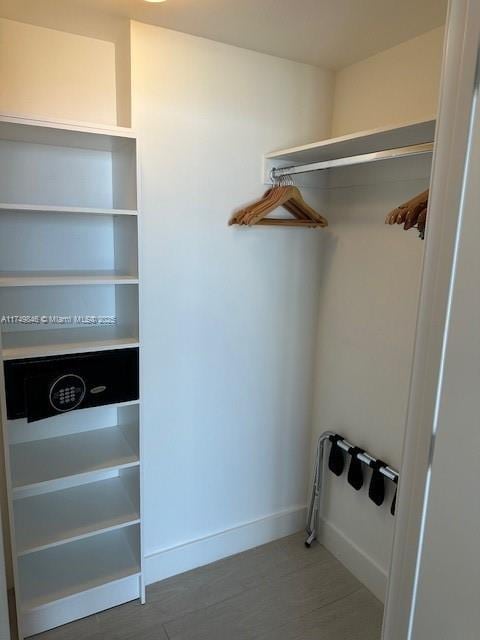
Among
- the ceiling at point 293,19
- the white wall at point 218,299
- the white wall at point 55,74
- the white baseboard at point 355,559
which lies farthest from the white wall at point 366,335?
the white wall at point 55,74

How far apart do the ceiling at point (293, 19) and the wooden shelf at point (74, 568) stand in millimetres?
2227

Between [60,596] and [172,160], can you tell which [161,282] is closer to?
[172,160]

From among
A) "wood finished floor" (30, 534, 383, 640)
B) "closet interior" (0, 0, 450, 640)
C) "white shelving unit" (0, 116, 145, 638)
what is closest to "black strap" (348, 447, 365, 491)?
"closet interior" (0, 0, 450, 640)

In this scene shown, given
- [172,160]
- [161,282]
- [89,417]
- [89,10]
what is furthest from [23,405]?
[89,10]

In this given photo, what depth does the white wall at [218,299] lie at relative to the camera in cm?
196

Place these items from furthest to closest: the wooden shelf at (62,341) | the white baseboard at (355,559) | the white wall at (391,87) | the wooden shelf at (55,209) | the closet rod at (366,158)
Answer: the white baseboard at (355,559), the white wall at (391,87), the wooden shelf at (62,341), the wooden shelf at (55,209), the closet rod at (366,158)

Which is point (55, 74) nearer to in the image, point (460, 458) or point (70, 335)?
point (70, 335)

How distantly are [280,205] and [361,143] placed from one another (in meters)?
0.47

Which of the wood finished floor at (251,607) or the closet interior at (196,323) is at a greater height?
the closet interior at (196,323)

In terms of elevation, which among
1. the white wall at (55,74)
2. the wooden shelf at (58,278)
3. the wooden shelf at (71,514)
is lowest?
the wooden shelf at (71,514)

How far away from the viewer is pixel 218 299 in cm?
218

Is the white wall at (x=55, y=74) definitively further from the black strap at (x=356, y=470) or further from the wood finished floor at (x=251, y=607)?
the wood finished floor at (x=251, y=607)

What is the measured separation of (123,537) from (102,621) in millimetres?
344

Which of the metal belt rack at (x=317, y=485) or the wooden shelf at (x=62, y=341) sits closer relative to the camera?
the wooden shelf at (x=62, y=341)
